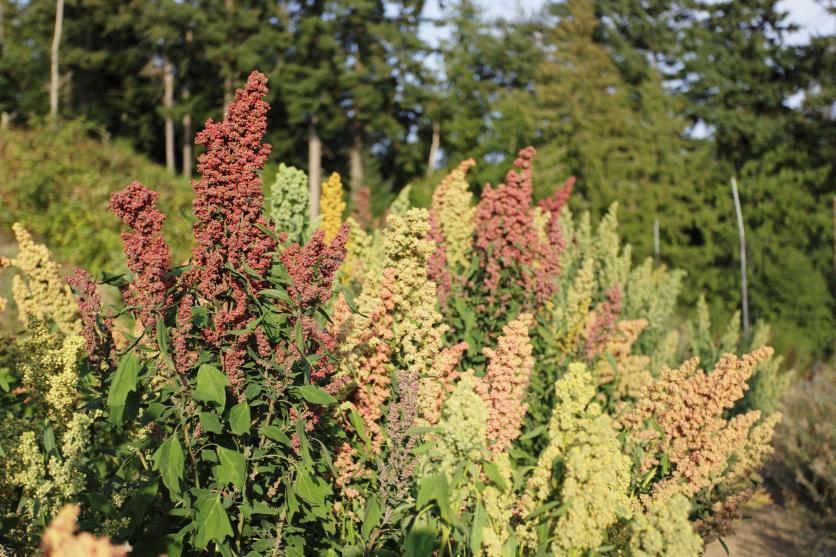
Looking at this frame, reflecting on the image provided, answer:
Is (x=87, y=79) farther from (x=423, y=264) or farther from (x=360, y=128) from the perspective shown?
(x=423, y=264)

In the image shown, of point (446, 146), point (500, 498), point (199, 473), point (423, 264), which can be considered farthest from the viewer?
point (446, 146)

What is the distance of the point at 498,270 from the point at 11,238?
38.6 feet

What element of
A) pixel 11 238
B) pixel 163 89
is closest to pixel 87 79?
pixel 163 89

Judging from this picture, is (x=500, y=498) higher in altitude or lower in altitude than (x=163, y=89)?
higher

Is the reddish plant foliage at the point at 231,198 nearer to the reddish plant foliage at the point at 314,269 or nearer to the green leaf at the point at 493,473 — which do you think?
the reddish plant foliage at the point at 314,269

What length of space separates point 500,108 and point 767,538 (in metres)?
23.5

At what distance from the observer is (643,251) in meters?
21.2

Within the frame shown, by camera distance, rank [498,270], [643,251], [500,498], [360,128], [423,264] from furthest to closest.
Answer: [360,128] → [643,251] → [498,270] → [423,264] → [500,498]

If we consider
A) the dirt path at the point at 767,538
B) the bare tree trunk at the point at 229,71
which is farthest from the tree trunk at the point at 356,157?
the dirt path at the point at 767,538

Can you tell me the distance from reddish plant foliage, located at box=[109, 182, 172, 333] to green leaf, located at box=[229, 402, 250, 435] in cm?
43

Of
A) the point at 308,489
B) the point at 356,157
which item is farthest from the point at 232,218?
the point at 356,157

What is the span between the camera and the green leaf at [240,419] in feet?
8.07

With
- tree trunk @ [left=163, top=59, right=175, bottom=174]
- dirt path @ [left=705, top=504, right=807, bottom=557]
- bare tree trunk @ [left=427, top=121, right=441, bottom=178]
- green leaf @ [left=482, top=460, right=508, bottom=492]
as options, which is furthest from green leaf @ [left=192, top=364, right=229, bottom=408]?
bare tree trunk @ [left=427, top=121, right=441, bottom=178]

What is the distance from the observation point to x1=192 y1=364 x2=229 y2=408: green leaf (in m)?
2.38
